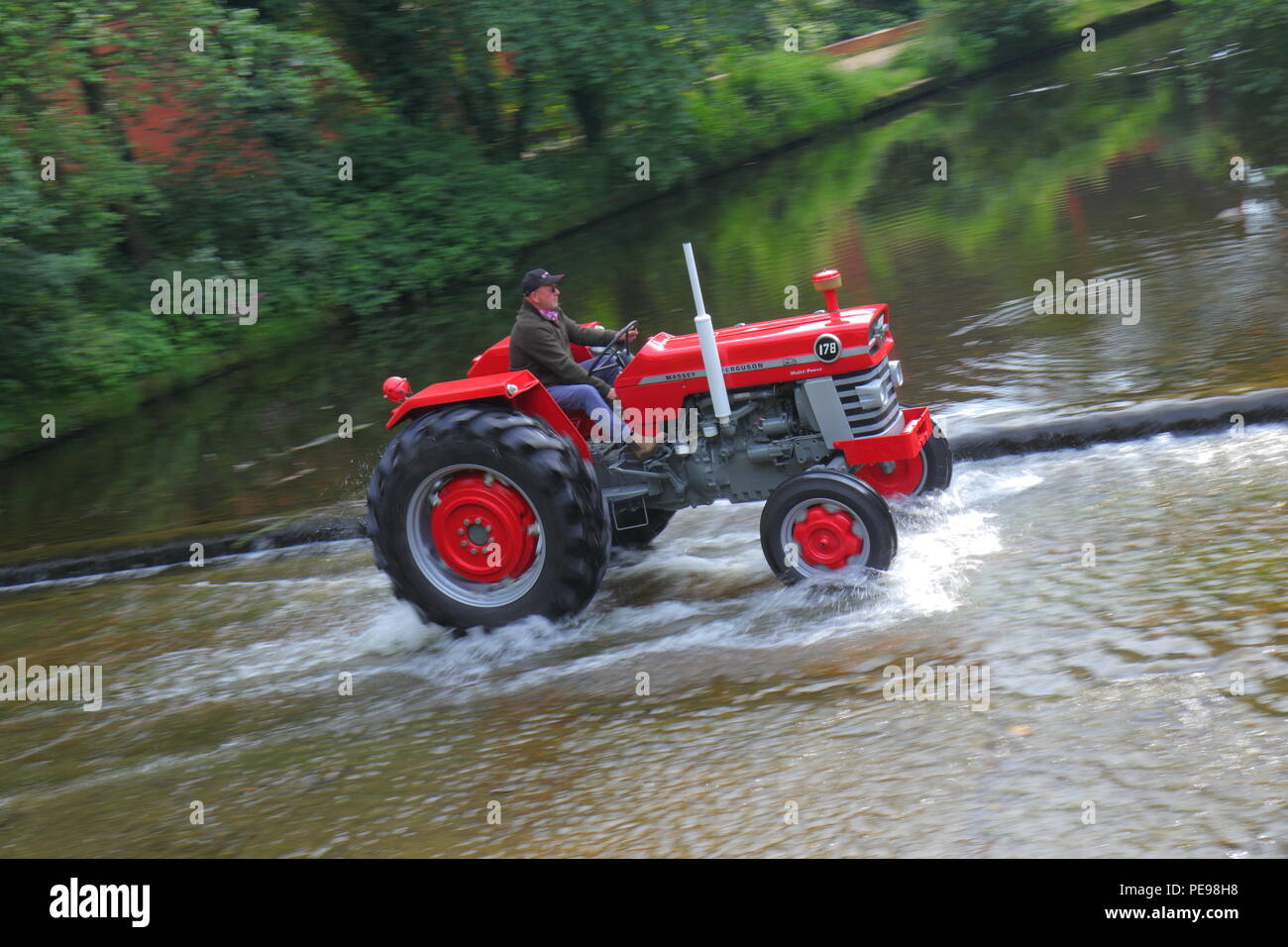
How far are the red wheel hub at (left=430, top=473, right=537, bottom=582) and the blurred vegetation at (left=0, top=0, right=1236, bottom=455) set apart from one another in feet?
26.1

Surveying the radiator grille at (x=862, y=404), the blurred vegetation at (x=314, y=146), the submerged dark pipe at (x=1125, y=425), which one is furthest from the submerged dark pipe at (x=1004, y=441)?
the blurred vegetation at (x=314, y=146)

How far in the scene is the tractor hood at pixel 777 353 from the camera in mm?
5797

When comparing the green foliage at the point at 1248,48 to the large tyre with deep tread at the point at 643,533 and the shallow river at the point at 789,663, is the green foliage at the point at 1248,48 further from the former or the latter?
the large tyre with deep tread at the point at 643,533

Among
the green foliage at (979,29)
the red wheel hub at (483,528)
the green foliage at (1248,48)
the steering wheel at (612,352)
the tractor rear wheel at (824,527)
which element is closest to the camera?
the tractor rear wheel at (824,527)

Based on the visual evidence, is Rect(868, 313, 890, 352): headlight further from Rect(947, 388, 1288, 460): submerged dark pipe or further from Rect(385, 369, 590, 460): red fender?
Rect(385, 369, 590, 460): red fender

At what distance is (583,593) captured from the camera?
229 inches

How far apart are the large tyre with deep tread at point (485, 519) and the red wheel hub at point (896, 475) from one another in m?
1.53

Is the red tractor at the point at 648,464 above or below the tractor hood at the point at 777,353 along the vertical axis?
below

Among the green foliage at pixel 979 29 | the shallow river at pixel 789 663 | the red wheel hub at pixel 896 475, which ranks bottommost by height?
the shallow river at pixel 789 663

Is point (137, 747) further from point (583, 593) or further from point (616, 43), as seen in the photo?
point (616, 43)

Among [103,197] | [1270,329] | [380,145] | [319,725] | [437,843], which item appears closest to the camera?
[437,843]

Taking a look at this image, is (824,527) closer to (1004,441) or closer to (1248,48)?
(1004,441)

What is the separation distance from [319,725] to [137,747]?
85 cm
